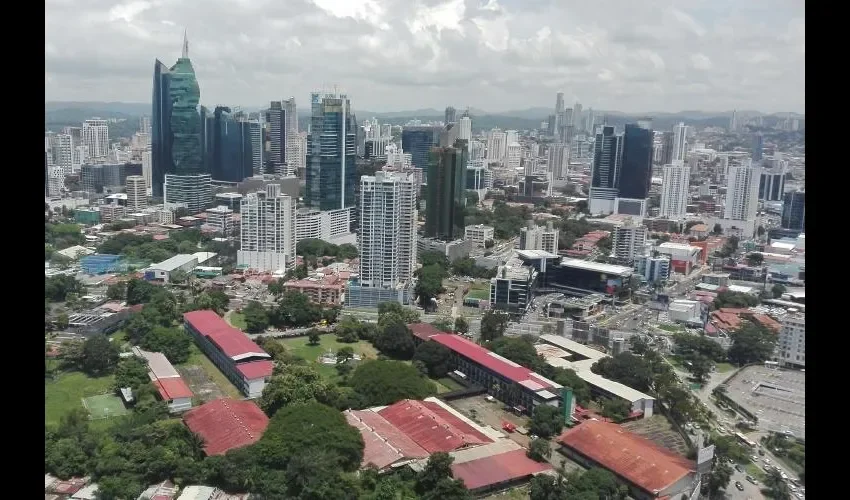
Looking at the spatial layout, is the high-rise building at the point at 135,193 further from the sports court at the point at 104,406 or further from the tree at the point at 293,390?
the tree at the point at 293,390

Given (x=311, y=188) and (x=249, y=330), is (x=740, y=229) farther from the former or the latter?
(x=249, y=330)

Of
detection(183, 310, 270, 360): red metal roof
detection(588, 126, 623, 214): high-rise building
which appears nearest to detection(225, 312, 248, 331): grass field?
detection(183, 310, 270, 360): red metal roof

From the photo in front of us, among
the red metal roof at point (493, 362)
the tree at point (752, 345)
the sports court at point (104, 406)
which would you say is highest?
the tree at point (752, 345)

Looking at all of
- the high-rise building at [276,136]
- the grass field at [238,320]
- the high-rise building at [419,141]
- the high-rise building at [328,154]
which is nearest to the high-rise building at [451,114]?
the high-rise building at [419,141]

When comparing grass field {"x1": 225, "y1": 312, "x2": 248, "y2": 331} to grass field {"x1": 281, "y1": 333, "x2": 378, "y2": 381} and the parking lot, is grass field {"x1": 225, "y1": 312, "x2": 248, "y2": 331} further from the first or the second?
the parking lot

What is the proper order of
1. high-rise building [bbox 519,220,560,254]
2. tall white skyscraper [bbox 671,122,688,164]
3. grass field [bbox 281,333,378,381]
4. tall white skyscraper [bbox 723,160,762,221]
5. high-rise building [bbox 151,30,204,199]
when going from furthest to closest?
1. tall white skyscraper [bbox 671,122,688,164]
2. high-rise building [bbox 151,30,204,199]
3. tall white skyscraper [bbox 723,160,762,221]
4. high-rise building [bbox 519,220,560,254]
5. grass field [bbox 281,333,378,381]
